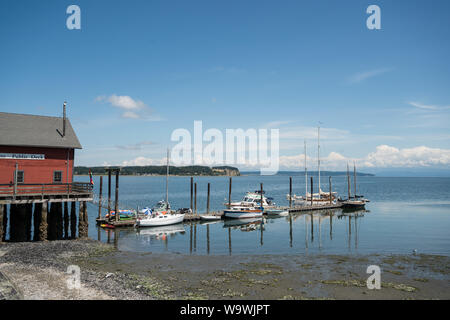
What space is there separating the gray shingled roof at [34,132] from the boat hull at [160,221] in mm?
16020

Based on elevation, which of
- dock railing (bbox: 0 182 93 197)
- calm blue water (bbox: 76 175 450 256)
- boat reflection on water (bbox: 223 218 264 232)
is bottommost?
boat reflection on water (bbox: 223 218 264 232)

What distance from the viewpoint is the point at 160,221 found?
46.1 meters

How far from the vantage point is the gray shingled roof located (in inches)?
1185

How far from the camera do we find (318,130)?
250 feet

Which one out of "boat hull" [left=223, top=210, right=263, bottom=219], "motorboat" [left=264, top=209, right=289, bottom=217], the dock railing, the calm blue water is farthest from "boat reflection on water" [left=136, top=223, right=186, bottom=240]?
"motorboat" [left=264, top=209, right=289, bottom=217]

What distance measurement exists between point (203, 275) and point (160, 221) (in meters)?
24.6

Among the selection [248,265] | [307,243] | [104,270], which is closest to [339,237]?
[307,243]

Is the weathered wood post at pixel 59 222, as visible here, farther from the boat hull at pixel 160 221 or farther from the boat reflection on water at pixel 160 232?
the boat hull at pixel 160 221

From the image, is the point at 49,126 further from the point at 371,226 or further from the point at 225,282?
the point at 371,226

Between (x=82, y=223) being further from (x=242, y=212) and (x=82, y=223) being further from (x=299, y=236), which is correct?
(x=242, y=212)

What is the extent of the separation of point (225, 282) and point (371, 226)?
35908 mm

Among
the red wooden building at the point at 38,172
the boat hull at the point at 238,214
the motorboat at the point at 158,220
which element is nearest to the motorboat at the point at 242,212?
the boat hull at the point at 238,214

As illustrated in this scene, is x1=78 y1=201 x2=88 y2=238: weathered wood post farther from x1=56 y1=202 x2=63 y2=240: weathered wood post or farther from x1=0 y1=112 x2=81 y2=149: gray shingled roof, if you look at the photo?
x1=0 y1=112 x2=81 y2=149: gray shingled roof

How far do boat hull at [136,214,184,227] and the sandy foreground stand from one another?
13716 mm
